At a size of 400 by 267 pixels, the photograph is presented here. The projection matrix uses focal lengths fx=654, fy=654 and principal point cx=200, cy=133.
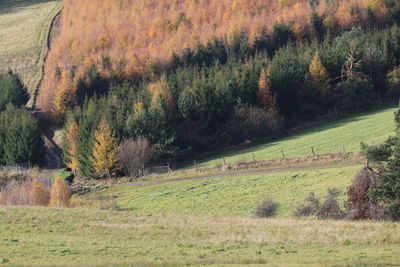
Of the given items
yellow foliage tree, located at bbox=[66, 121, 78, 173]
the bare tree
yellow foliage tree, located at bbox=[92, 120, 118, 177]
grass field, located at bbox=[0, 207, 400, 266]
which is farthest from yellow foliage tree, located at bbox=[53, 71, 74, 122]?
grass field, located at bbox=[0, 207, 400, 266]

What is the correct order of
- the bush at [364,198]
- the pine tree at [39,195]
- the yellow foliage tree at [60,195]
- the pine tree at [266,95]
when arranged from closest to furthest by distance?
the bush at [364,198] < the yellow foliage tree at [60,195] < the pine tree at [39,195] < the pine tree at [266,95]

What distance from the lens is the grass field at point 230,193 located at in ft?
160

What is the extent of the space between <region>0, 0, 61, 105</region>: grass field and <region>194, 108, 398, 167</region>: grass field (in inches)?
2085

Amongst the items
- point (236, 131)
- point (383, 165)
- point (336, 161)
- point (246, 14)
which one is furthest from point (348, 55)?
point (383, 165)

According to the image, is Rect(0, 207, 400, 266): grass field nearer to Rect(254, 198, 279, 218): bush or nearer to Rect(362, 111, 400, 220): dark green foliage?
Rect(362, 111, 400, 220): dark green foliage

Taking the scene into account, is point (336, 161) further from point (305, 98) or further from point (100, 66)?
point (100, 66)

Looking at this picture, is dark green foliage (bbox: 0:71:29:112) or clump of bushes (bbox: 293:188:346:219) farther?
dark green foliage (bbox: 0:71:29:112)

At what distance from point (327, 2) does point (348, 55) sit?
38.6 metres

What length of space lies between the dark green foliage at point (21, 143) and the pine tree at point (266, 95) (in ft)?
99.1

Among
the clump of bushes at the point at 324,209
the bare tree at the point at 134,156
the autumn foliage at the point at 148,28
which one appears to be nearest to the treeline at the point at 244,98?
the bare tree at the point at 134,156

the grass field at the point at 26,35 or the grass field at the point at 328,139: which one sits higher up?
the grass field at the point at 26,35

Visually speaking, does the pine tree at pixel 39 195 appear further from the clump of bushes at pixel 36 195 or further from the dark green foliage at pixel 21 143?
the dark green foliage at pixel 21 143

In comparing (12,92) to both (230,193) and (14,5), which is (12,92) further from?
(14,5)

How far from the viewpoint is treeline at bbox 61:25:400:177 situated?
81188 millimetres
